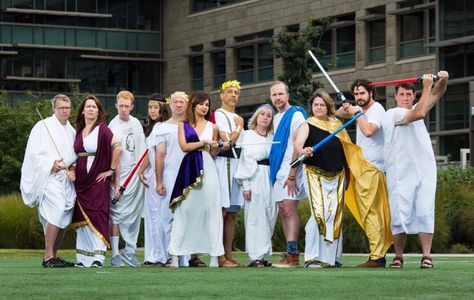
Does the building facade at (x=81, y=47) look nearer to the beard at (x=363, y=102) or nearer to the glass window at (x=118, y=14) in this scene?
the glass window at (x=118, y=14)

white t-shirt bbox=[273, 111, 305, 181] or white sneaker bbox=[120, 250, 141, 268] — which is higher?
white t-shirt bbox=[273, 111, 305, 181]

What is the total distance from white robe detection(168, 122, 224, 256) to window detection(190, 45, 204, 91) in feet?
170

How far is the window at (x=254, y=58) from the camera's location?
6266 cm

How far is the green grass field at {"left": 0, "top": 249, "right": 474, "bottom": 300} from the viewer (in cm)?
1041

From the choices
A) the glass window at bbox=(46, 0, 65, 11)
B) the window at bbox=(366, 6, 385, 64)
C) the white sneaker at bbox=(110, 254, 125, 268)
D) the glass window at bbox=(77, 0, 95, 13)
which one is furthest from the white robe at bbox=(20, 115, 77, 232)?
the glass window at bbox=(77, 0, 95, 13)

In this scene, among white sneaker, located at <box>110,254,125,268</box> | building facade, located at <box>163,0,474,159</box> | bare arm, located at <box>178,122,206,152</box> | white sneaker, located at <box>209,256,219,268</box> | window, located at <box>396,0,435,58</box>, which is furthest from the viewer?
window, located at <box>396,0,435,58</box>

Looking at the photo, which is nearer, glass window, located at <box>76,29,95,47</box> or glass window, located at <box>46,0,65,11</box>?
glass window, located at <box>46,0,65,11</box>

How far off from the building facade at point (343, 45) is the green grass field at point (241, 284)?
81.3 feet

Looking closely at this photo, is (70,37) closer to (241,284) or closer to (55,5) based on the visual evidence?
(55,5)

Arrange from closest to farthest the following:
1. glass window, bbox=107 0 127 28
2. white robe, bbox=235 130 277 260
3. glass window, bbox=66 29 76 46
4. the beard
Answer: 1. the beard
2. white robe, bbox=235 130 277 260
3. glass window, bbox=66 29 76 46
4. glass window, bbox=107 0 127 28

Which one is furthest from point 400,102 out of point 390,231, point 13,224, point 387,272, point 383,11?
point 383,11

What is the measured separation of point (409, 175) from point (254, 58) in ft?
162

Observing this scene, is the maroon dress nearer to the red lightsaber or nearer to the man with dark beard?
the red lightsaber

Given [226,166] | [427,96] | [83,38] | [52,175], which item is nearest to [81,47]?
[83,38]
